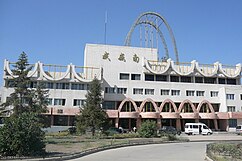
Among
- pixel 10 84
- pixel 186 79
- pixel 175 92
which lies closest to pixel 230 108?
pixel 186 79

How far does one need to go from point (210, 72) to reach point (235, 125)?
1346cm

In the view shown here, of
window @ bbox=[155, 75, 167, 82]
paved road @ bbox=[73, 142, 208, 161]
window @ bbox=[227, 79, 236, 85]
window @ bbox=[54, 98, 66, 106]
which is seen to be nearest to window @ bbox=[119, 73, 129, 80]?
window @ bbox=[155, 75, 167, 82]

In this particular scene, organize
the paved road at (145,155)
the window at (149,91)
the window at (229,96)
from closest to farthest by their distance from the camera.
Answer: the paved road at (145,155), the window at (149,91), the window at (229,96)

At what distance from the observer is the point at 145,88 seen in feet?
196

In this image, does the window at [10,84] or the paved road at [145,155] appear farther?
the window at [10,84]

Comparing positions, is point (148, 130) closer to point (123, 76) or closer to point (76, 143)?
point (76, 143)

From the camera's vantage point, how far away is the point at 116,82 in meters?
59.2

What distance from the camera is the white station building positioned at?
54844mm

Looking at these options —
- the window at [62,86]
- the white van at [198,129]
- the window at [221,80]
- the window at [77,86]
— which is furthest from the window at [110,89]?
the window at [221,80]

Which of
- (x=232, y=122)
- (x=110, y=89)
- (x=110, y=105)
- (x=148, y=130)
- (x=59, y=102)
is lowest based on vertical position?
(x=148, y=130)

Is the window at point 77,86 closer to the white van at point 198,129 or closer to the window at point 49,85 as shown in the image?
the window at point 49,85

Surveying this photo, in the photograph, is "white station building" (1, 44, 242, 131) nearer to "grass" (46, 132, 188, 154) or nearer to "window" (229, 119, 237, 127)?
"window" (229, 119, 237, 127)

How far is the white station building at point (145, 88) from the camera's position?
54.8 meters

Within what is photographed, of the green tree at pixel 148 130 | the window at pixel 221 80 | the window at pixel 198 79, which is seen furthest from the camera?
the window at pixel 221 80
